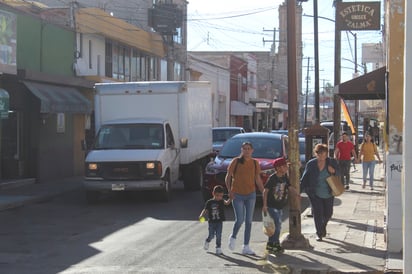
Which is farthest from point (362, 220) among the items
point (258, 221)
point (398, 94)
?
Answer: point (398, 94)

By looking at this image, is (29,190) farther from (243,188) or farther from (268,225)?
(268,225)

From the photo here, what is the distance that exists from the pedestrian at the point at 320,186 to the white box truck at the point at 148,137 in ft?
18.5

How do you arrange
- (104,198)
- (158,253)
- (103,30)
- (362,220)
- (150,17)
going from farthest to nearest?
(150,17)
(103,30)
(104,198)
(362,220)
(158,253)

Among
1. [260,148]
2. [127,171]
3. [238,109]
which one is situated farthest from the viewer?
[238,109]

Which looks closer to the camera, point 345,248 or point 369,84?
point 345,248

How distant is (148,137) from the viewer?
1525cm

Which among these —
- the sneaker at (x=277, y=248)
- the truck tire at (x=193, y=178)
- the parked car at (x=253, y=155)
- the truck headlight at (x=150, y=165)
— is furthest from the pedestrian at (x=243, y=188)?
the truck tire at (x=193, y=178)

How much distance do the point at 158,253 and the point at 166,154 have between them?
6.33m

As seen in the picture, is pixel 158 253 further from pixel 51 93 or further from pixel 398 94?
pixel 51 93

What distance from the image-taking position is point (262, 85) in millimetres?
73500

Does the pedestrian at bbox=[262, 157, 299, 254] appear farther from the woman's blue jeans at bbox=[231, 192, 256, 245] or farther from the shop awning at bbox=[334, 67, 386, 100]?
the shop awning at bbox=[334, 67, 386, 100]

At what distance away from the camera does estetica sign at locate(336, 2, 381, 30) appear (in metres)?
15.2

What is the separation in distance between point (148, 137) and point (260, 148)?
9.47 ft

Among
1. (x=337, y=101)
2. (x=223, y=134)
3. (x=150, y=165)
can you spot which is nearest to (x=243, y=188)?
(x=150, y=165)
